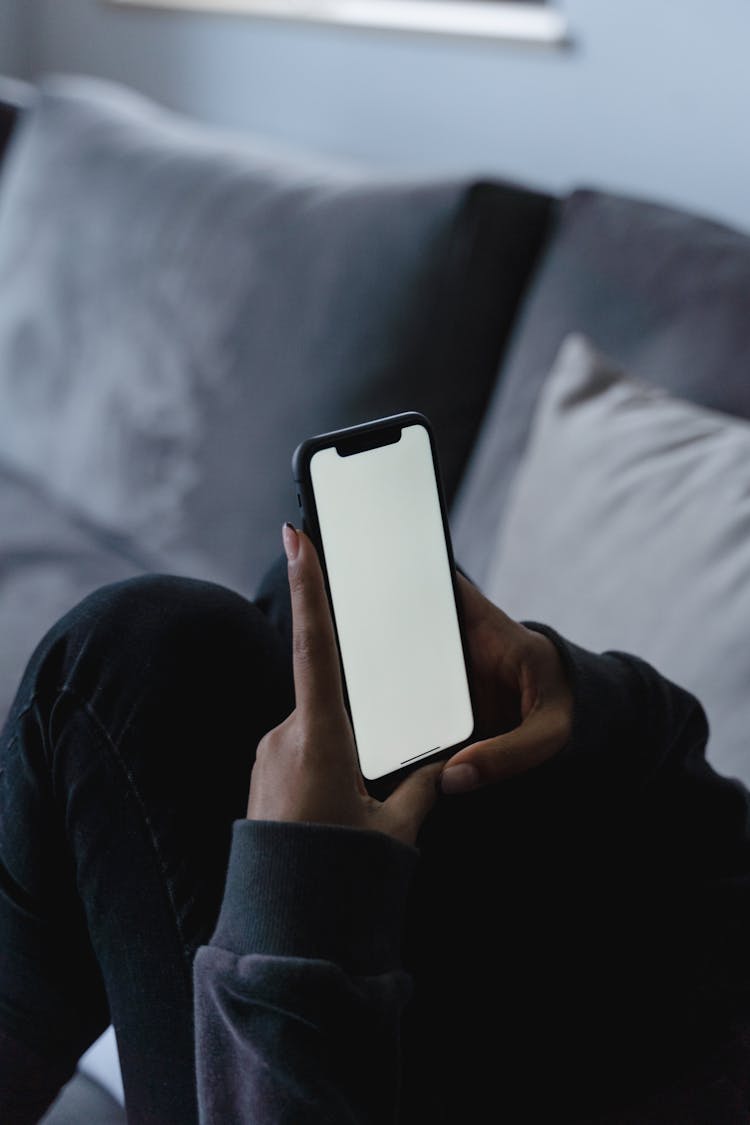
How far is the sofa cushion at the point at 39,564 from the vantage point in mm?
1117

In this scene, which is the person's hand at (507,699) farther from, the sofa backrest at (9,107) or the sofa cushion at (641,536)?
the sofa backrest at (9,107)

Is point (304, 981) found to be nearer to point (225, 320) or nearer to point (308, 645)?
point (308, 645)

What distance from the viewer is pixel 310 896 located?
491 millimetres

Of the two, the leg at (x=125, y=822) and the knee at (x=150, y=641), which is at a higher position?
the knee at (x=150, y=641)

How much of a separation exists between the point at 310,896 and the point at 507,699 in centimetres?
23

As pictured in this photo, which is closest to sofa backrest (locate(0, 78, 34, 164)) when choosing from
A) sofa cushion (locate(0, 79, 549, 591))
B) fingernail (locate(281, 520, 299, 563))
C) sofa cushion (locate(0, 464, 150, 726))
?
sofa cushion (locate(0, 79, 549, 591))

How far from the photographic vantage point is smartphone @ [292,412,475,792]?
63cm

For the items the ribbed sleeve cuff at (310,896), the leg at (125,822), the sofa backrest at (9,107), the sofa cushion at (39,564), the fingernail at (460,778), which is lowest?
the sofa cushion at (39,564)

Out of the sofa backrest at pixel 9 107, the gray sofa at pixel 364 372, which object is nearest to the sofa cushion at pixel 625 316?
the gray sofa at pixel 364 372

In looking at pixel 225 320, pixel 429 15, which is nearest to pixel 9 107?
pixel 429 15

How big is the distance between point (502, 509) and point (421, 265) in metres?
0.27

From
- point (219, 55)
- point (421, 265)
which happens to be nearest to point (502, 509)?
point (421, 265)

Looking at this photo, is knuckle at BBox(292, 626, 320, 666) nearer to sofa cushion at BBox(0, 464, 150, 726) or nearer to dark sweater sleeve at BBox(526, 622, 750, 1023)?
dark sweater sleeve at BBox(526, 622, 750, 1023)

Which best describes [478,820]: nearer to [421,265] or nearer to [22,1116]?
[22,1116]
